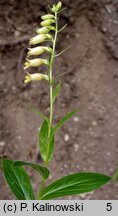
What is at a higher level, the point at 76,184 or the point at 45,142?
the point at 45,142

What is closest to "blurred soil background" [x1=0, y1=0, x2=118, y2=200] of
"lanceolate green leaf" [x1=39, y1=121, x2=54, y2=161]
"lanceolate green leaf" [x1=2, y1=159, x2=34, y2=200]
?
"lanceolate green leaf" [x1=2, y1=159, x2=34, y2=200]

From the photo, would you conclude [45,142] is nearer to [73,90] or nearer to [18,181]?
[18,181]

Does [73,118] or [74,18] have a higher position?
[74,18]

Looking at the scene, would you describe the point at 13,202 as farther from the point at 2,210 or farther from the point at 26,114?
the point at 26,114

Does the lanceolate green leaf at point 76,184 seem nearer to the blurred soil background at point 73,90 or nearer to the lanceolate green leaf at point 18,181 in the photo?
the lanceolate green leaf at point 18,181

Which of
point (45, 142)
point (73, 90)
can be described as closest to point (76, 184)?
point (45, 142)

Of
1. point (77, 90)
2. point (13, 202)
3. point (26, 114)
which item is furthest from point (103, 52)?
point (13, 202)

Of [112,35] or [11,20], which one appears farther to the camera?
[112,35]

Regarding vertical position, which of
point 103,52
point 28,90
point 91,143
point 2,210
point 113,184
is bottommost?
point 2,210
